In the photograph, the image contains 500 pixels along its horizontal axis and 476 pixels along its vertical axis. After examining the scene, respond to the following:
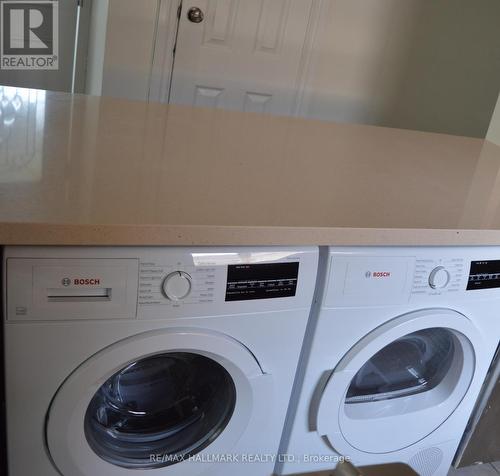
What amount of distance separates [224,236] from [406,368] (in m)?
0.77

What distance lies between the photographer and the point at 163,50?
2910mm

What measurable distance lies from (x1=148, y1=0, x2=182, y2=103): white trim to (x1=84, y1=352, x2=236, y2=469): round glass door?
2005mm

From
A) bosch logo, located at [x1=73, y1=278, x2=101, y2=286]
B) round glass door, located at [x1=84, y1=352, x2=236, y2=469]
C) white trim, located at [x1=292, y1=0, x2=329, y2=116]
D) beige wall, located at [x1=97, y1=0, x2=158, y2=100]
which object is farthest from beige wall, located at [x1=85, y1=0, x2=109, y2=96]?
bosch logo, located at [x1=73, y1=278, x2=101, y2=286]

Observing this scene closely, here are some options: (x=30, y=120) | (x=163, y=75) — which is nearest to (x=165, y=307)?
(x=30, y=120)

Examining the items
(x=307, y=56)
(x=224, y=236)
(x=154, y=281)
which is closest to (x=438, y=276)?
(x=224, y=236)

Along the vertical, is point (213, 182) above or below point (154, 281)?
above

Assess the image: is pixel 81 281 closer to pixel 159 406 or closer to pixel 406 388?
pixel 159 406

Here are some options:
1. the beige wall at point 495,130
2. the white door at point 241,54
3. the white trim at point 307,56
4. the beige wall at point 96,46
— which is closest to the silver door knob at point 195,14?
the white door at point 241,54

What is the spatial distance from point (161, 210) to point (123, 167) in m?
0.23

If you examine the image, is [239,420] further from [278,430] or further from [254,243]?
[254,243]

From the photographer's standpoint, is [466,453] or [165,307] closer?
[165,307]

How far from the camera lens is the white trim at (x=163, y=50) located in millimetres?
2854

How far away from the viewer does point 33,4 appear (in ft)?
9.31

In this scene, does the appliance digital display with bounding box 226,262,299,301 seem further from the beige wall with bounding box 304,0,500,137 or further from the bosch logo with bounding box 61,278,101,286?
the beige wall with bounding box 304,0,500,137
